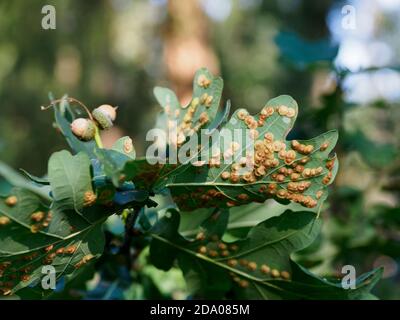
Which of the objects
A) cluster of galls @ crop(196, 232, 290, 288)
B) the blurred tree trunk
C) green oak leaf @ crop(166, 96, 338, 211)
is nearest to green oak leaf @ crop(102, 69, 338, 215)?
green oak leaf @ crop(166, 96, 338, 211)

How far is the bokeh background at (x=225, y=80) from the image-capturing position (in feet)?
5.00

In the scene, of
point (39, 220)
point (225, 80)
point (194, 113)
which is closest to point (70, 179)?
point (39, 220)

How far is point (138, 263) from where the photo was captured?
112 cm

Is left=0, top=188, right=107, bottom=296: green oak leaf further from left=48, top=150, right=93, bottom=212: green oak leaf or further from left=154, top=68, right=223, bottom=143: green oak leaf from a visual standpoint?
left=154, top=68, right=223, bottom=143: green oak leaf

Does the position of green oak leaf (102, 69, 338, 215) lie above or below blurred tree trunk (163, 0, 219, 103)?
below

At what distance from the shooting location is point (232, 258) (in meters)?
0.91

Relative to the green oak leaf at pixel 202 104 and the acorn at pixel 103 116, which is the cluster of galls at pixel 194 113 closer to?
the green oak leaf at pixel 202 104

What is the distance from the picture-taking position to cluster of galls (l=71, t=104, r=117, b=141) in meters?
0.84

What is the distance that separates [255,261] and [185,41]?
12.1ft

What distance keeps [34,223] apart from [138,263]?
428mm

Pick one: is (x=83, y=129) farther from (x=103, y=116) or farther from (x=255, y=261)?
(x=255, y=261)

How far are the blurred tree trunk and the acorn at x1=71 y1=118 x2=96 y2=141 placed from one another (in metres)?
3.37

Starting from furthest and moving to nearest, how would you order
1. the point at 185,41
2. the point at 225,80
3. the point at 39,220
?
the point at 225,80 < the point at 185,41 < the point at 39,220

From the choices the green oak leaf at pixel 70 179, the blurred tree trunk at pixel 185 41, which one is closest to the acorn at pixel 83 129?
the green oak leaf at pixel 70 179
